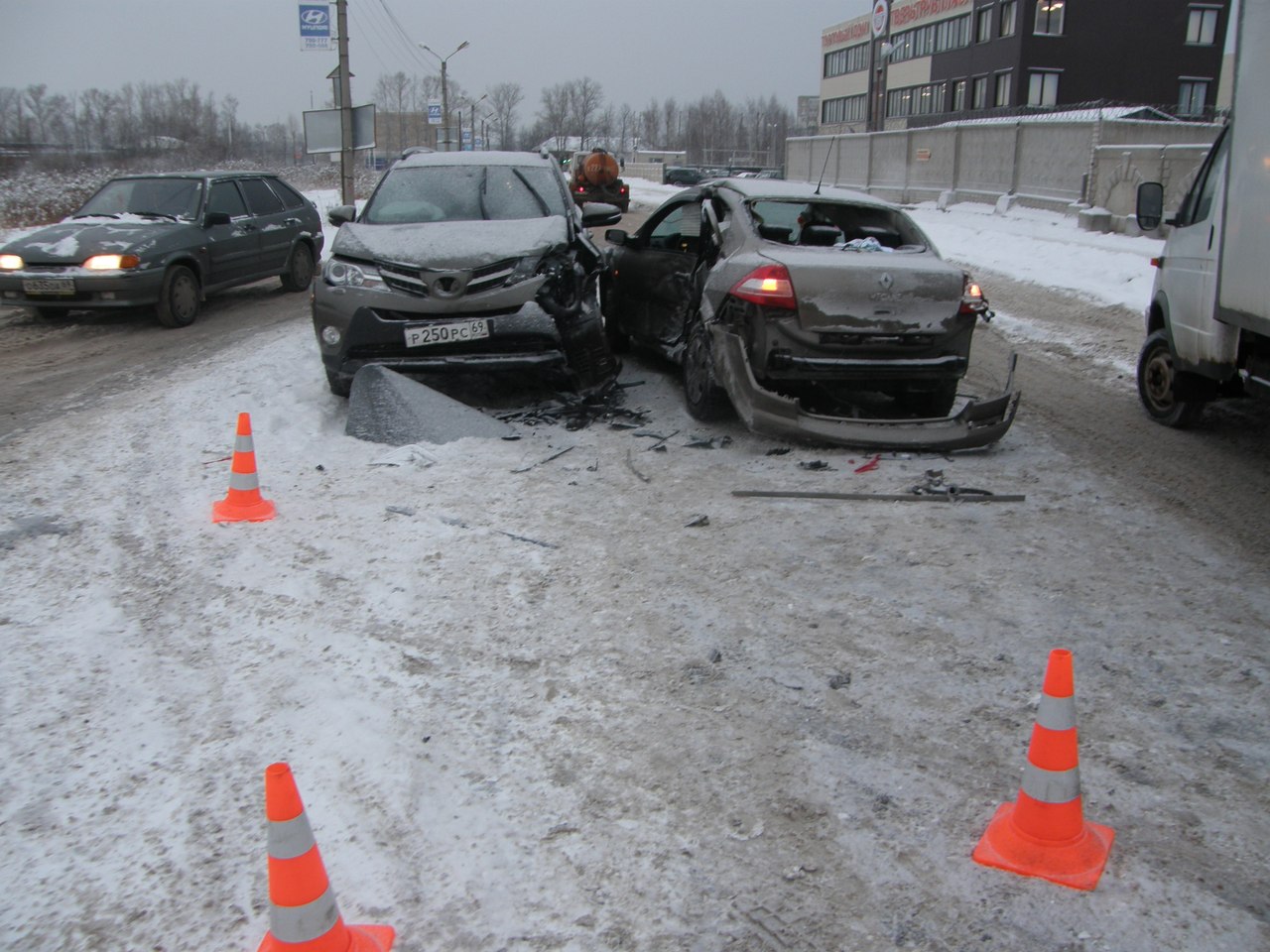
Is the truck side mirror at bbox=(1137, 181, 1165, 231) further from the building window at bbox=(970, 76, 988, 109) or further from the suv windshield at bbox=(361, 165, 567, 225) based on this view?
the building window at bbox=(970, 76, 988, 109)

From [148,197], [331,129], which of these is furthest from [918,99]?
[148,197]

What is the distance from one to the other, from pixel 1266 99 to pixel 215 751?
5.50m

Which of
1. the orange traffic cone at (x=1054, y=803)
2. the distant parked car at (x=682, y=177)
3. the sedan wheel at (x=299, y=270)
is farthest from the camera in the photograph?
the distant parked car at (x=682, y=177)

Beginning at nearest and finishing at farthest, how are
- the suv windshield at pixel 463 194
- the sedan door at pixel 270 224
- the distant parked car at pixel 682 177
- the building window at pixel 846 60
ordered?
the suv windshield at pixel 463 194 < the sedan door at pixel 270 224 < the distant parked car at pixel 682 177 < the building window at pixel 846 60

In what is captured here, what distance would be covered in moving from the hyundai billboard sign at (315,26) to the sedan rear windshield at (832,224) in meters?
16.2

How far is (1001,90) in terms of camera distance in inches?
2122

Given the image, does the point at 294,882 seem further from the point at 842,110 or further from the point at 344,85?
the point at 842,110

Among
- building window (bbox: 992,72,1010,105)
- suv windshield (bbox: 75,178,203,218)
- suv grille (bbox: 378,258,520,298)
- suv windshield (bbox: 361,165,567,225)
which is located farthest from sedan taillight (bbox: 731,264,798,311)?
building window (bbox: 992,72,1010,105)

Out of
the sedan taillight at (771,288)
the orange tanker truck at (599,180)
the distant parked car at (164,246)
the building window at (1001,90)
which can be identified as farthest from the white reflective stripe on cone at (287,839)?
the building window at (1001,90)

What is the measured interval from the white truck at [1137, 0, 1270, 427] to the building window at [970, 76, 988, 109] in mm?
53360

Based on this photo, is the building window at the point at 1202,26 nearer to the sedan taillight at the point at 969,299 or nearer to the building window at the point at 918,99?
the building window at the point at 918,99

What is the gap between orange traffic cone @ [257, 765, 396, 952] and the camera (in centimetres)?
220

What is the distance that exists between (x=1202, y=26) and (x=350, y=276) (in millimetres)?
57461

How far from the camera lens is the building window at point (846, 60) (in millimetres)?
76375
